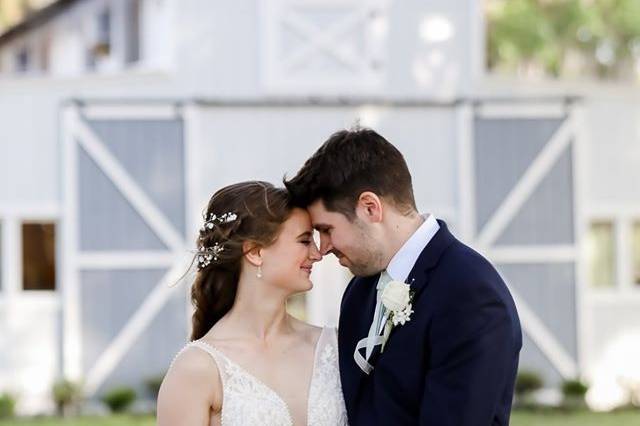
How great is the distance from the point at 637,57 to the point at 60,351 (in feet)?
83.1

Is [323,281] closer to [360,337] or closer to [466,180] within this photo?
[466,180]

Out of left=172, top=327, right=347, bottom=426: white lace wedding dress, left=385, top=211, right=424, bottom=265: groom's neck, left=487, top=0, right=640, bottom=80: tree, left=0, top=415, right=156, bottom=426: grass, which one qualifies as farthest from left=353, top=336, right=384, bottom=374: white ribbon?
left=487, top=0, right=640, bottom=80: tree

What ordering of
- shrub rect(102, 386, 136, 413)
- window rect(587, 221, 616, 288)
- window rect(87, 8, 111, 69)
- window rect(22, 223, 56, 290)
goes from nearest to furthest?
shrub rect(102, 386, 136, 413), window rect(22, 223, 56, 290), window rect(587, 221, 616, 288), window rect(87, 8, 111, 69)

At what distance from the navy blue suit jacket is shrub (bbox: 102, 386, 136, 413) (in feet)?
37.2

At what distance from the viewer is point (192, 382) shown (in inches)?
182

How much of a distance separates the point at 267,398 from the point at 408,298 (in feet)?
2.87

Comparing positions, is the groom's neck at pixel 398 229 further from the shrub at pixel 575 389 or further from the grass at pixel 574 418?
the shrub at pixel 575 389

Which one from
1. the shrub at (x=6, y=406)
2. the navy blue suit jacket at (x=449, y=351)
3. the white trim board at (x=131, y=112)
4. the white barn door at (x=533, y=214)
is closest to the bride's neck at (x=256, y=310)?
the navy blue suit jacket at (x=449, y=351)

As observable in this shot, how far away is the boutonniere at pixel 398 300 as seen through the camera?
13.7 ft

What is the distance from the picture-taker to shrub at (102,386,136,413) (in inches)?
606

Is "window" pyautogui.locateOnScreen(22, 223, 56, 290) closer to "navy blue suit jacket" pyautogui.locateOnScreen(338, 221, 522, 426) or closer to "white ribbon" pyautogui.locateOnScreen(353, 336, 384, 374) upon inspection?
"white ribbon" pyautogui.locateOnScreen(353, 336, 384, 374)

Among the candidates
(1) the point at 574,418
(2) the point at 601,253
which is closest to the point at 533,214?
(2) the point at 601,253

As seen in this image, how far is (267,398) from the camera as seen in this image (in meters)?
4.81

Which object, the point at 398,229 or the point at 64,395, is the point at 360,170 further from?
the point at 64,395
